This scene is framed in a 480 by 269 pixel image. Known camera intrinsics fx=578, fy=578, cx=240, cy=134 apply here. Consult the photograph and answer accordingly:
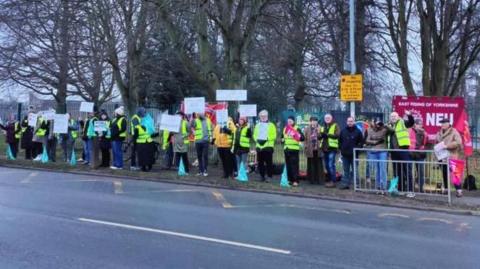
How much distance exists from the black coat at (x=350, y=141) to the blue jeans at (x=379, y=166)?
0.46 m

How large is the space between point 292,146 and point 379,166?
2.39 m

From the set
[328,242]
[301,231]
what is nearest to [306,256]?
[328,242]

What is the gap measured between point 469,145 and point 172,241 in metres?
9.88

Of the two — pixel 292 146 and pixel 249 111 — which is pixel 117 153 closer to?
pixel 249 111

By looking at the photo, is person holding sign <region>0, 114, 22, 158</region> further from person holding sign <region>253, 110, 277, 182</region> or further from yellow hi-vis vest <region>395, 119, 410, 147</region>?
yellow hi-vis vest <region>395, 119, 410, 147</region>

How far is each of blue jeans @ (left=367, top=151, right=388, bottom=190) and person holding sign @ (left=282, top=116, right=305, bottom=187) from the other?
1.99 m

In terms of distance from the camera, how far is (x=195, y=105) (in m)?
17.1

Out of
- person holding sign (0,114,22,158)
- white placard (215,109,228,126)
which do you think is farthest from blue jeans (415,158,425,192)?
person holding sign (0,114,22,158)

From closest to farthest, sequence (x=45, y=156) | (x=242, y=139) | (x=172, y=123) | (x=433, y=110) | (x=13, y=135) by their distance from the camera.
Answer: (x=433, y=110) → (x=242, y=139) → (x=172, y=123) → (x=45, y=156) → (x=13, y=135)

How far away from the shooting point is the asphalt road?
22.0ft

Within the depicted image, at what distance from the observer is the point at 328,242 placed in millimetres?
7914

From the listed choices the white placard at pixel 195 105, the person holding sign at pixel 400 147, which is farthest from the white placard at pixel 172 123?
the person holding sign at pixel 400 147

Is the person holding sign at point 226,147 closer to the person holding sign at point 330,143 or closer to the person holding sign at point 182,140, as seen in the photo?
the person holding sign at point 182,140

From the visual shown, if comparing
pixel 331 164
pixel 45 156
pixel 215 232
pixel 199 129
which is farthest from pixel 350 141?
pixel 45 156
